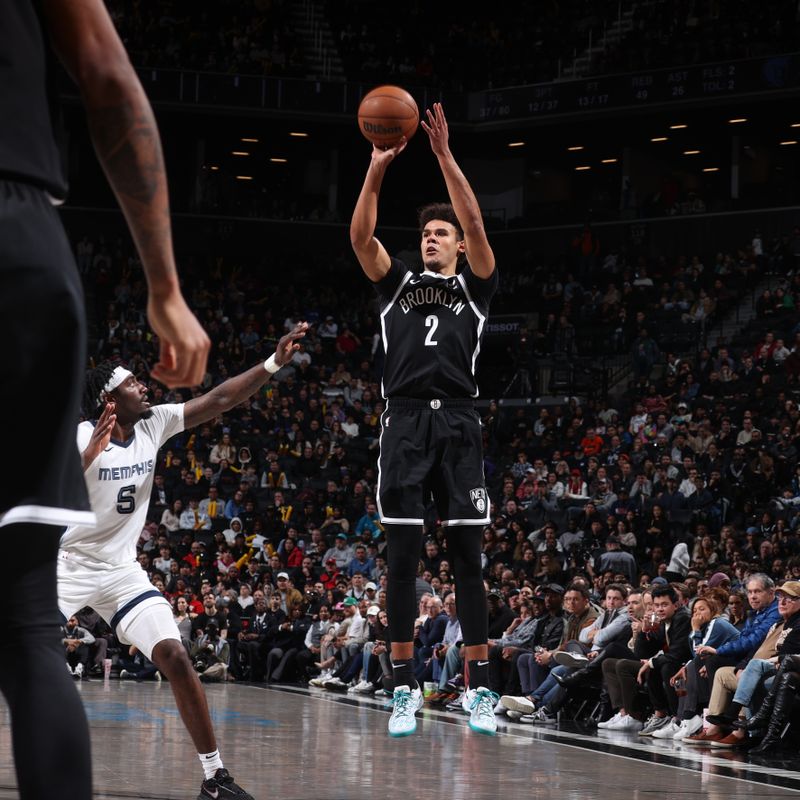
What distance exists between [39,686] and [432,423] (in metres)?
4.40

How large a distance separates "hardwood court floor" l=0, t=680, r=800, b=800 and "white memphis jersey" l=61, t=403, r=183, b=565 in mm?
1202

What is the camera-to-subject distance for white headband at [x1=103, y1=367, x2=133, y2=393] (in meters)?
6.87

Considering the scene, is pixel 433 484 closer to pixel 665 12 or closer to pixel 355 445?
pixel 355 445

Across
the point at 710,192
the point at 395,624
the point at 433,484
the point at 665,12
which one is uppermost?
the point at 665,12

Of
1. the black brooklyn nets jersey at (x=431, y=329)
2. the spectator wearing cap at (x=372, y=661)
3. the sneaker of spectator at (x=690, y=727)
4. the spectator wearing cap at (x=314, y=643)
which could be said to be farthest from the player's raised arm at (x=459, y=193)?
the spectator wearing cap at (x=314, y=643)

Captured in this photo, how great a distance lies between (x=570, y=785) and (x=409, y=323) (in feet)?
8.94

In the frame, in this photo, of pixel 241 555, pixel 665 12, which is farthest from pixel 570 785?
pixel 665 12

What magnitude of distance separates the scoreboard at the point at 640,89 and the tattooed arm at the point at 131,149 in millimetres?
29080

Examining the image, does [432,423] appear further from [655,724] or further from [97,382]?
[655,724]

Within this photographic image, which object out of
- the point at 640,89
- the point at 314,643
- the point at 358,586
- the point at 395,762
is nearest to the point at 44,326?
the point at 395,762

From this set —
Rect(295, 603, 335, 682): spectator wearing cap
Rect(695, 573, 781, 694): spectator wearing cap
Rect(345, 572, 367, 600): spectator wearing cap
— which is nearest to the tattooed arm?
Rect(695, 573, 781, 694): spectator wearing cap

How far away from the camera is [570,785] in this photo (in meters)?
7.26

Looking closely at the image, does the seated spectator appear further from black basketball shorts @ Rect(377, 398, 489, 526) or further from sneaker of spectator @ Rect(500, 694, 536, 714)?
black basketball shorts @ Rect(377, 398, 489, 526)

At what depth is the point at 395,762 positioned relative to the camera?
8188mm
